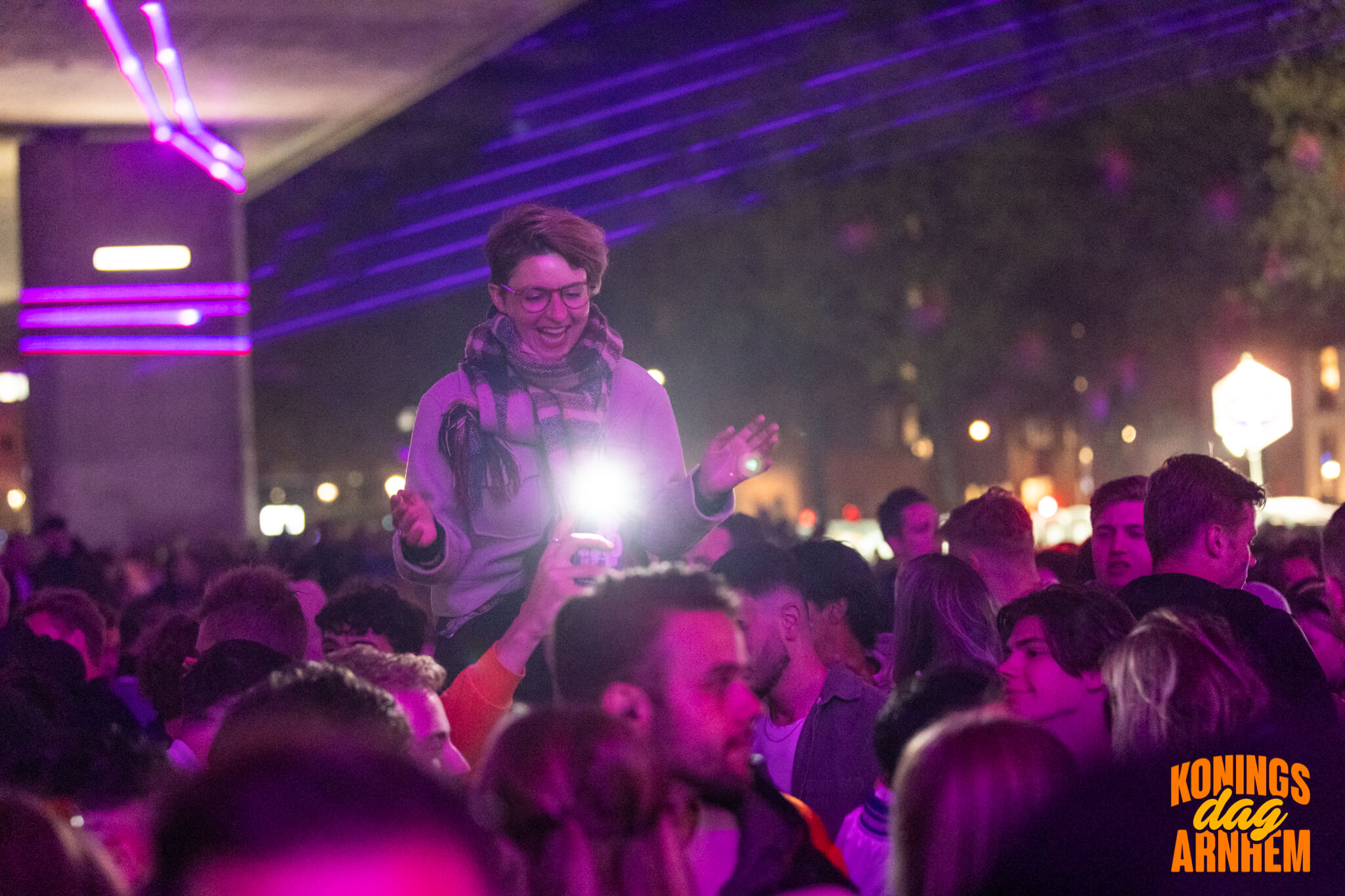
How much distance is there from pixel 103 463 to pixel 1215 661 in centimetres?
1666

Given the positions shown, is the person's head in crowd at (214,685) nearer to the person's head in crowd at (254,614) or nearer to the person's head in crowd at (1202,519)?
the person's head in crowd at (254,614)

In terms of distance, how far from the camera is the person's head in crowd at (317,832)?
117cm

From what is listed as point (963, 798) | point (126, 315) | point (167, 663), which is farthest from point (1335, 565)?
point (126, 315)

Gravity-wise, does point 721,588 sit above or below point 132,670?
above

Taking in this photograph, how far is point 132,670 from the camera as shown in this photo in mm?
7359

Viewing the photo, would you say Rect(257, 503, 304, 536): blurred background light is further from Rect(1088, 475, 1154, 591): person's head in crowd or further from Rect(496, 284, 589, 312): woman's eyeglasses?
Rect(496, 284, 589, 312): woman's eyeglasses

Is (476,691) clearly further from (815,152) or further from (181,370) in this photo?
(815,152)

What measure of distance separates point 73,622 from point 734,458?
403cm

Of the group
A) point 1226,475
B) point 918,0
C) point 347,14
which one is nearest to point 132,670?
point 1226,475

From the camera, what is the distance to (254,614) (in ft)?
16.4

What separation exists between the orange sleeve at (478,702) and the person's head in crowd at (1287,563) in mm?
4748

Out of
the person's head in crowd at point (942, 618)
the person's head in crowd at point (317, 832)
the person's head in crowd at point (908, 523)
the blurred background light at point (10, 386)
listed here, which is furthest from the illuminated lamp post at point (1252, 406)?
the blurred background light at point (10, 386)

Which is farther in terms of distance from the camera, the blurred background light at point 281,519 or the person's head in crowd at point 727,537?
the blurred background light at point 281,519

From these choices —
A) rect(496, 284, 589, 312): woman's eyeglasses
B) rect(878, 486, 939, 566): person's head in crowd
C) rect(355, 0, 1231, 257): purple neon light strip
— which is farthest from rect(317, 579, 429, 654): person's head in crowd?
rect(355, 0, 1231, 257): purple neon light strip
